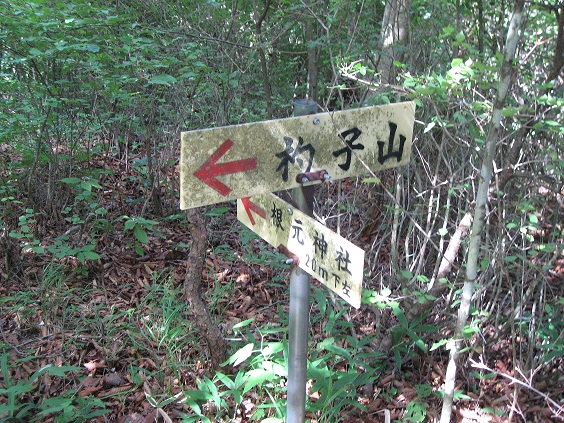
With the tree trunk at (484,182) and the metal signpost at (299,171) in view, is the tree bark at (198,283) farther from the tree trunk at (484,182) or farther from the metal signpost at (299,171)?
the tree trunk at (484,182)

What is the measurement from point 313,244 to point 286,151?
303 millimetres

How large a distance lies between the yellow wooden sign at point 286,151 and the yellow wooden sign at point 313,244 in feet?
0.46

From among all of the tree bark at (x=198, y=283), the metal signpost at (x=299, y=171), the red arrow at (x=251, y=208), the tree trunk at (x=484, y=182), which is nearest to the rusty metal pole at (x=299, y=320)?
the metal signpost at (x=299, y=171)

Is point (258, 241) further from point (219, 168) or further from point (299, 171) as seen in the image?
point (219, 168)

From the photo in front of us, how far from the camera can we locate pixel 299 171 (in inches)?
66.2

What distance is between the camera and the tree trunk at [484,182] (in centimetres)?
197

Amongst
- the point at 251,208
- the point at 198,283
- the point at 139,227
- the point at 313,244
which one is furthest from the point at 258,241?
the point at 313,244

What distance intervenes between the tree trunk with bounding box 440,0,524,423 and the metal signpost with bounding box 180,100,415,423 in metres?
0.43

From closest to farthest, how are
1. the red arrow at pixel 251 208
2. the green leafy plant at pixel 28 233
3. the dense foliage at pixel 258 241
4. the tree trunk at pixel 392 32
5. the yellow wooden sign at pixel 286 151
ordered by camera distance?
the yellow wooden sign at pixel 286 151 < the red arrow at pixel 251 208 < the dense foliage at pixel 258 241 < the tree trunk at pixel 392 32 < the green leafy plant at pixel 28 233

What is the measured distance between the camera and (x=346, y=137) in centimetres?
173

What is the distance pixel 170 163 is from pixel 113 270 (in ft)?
4.08

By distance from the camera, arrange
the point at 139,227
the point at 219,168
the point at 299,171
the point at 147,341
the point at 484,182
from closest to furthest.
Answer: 1. the point at 219,168
2. the point at 299,171
3. the point at 484,182
4. the point at 147,341
5. the point at 139,227

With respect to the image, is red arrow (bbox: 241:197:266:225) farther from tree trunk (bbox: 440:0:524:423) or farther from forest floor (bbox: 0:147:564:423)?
forest floor (bbox: 0:147:564:423)

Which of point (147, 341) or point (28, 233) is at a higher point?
point (28, 233)
